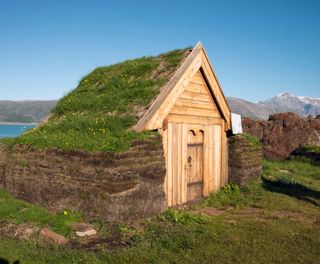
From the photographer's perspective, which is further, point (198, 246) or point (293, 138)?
point (293, 138)

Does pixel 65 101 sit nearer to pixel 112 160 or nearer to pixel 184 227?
pixel 112 160

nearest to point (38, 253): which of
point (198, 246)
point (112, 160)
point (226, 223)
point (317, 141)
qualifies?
point (112, 160)

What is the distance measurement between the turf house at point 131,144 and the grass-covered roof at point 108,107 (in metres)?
0.04

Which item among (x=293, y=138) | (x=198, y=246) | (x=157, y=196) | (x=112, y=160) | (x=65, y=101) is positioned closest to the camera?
(x=198, y=246)

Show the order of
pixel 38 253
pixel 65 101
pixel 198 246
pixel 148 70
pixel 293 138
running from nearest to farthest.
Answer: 1. pixel 38 253
2. pixel 198 246
3. pixel 148 70
4. pixel 65 101
5. pixel 293 138

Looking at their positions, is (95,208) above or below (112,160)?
below

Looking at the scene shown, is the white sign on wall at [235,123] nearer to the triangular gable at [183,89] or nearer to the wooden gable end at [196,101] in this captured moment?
the triangular gable at [183,89]

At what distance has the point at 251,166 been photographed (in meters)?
13.5

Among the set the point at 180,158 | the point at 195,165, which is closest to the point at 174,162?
the point at 180,158

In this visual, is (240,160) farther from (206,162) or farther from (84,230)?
(84,230)

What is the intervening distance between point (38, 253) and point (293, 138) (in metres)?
22.8

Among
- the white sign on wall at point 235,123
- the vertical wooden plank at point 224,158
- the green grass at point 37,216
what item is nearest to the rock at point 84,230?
the green grass at point 37,216

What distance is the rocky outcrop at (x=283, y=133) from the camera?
25080mm

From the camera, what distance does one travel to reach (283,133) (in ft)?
87.4
